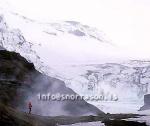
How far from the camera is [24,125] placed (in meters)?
39.3

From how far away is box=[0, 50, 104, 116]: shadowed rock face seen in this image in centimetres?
7556

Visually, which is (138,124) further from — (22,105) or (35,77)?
(35,77)

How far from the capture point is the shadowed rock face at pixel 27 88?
75.6m

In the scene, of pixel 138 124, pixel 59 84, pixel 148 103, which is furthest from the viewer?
pixel 148 103

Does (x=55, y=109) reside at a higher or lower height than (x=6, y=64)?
lower

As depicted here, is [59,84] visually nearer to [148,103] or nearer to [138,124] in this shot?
[138,124]

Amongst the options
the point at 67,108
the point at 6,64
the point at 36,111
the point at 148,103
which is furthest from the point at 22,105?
the point at 148,103

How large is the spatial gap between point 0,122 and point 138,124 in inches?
792

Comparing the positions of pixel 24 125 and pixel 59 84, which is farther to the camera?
pixel 59 84

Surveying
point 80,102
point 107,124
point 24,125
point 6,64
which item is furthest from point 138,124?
point 80,102

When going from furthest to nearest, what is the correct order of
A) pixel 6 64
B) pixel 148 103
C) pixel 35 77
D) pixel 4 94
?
pixel 148 103
pixel 35 77
pixel 6 64
pixel 4 94

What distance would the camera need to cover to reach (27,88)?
8038 centimetres

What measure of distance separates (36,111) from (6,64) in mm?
11715

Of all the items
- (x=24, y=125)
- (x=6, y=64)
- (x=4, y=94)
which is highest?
(x=6, y=64)
